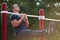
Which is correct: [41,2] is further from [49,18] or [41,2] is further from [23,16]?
[23,16]

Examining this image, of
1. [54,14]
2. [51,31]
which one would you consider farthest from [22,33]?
[54,14]

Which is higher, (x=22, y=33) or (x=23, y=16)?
(x=23, y=16)

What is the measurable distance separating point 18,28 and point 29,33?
0.15 meters

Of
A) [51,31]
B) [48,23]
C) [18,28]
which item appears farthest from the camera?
[48,23]

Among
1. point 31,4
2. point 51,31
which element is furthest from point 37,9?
point 51,31

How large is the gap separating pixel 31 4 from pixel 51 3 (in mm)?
320

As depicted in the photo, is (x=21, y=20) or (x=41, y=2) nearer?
(x=21, y=20)

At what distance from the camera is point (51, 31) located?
334cm

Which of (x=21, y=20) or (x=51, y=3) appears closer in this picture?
(x=21, y=20)

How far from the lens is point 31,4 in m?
3.79

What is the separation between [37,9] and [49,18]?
0.72ft

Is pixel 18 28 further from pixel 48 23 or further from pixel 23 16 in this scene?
pixel 48 23

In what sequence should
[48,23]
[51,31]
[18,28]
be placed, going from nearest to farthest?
[18,28] → [51,31] → [48,23]

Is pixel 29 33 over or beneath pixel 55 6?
beneath
